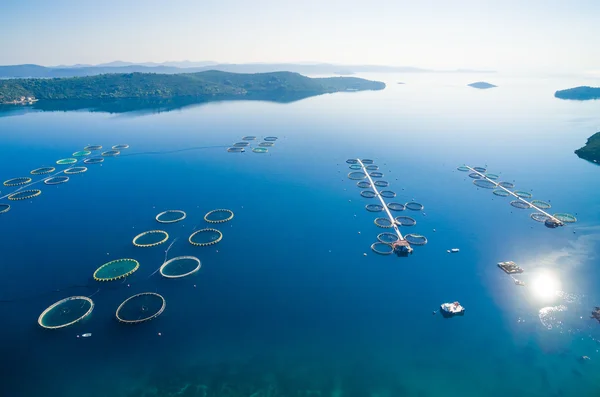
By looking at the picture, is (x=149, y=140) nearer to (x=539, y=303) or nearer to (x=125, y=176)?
(x=125, y=176)

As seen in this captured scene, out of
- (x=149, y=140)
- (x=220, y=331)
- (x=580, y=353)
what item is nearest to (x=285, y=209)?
(x=220, y=331)

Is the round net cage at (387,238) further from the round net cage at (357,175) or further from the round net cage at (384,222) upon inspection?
the round net cage at (357,175)

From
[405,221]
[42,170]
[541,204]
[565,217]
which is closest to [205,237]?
[405,221]

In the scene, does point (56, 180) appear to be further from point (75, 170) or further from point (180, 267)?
point (180, 267)

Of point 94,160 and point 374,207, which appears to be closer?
point 374,207

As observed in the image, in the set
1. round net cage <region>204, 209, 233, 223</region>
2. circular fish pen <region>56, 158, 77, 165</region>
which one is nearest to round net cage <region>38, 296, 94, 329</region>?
round net cage <region>204, 209, 233, 223</region>

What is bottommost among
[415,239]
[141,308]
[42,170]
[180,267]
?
[415,239]

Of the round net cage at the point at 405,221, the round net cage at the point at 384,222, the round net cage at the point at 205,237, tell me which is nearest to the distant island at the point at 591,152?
the round net cage at the point at 405,221
